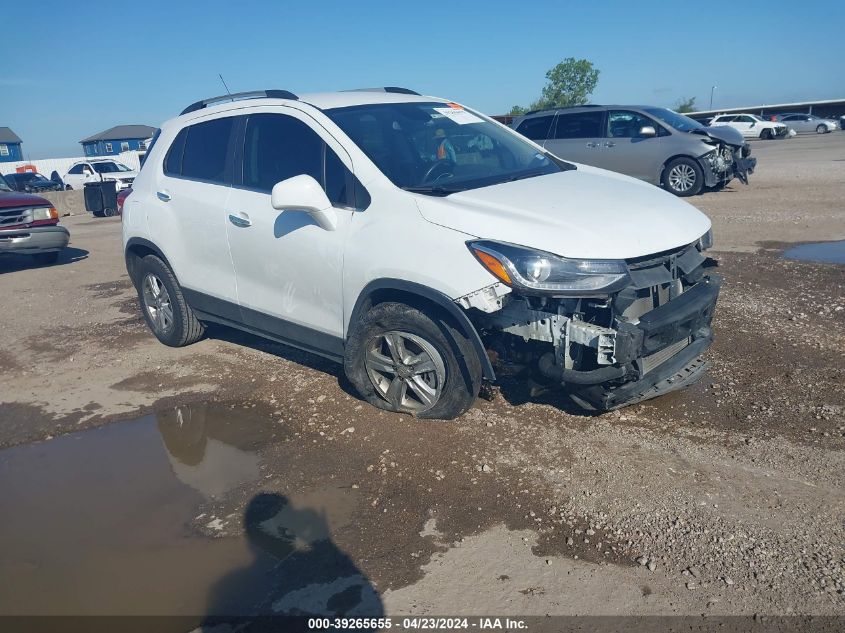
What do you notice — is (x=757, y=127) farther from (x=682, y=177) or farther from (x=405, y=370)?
(x=405, y=370)

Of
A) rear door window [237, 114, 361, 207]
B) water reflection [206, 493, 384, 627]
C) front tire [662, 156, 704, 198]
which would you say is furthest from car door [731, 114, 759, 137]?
water reflection [206, 493, 384, 627]

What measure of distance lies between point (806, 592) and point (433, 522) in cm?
163

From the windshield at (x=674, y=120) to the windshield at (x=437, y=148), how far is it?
9.96 metres

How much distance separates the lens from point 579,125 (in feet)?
47.5

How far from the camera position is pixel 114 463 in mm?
4316

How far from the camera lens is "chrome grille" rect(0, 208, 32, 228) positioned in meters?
10.2

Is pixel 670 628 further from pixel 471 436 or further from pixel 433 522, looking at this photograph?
pixel 471 436

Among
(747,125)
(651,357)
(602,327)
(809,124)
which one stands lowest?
(651,357)

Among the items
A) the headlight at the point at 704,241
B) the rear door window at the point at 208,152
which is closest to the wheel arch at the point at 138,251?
the rear door window at the point at 208,152

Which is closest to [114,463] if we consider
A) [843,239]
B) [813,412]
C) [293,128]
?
[293,128]

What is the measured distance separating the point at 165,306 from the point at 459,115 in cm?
319

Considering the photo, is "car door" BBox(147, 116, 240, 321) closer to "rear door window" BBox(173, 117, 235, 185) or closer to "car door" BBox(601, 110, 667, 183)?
"rear door window" BBox(173, 117, 235, 185)

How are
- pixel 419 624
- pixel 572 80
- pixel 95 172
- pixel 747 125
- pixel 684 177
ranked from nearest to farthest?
pixel 419 624
pixel 684 177
pixel 95 172
pixel 747 125
pixel 572 80

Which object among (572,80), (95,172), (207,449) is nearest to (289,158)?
(207,449)
